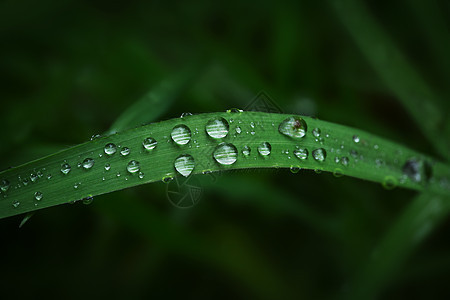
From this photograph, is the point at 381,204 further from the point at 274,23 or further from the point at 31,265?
the point at 31,265

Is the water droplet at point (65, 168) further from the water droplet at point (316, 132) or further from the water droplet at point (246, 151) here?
the water droplet at point (316, 132)

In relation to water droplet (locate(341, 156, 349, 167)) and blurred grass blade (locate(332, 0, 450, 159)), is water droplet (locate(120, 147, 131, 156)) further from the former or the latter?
blurred grass blade (locate(332, 0, 450, 159))

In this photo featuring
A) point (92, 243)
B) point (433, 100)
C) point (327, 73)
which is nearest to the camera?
point (433, 100)

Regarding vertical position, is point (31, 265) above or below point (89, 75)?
below

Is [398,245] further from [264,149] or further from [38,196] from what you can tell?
[38,196]

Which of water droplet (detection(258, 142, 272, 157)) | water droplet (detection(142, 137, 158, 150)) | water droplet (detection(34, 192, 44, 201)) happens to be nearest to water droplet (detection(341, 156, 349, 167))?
water droplet (detection(258, 142, 272, 157))

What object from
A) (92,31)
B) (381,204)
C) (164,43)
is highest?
A: (164,43)

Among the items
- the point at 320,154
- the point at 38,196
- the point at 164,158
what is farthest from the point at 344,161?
the point at 38,196

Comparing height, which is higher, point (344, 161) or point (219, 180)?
point (219, 180)

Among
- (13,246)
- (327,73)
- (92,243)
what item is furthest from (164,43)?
(13,246)
